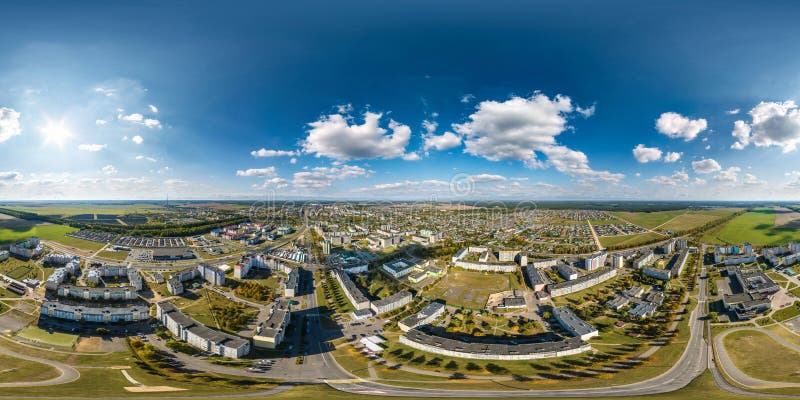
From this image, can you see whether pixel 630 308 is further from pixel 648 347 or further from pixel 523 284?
pixel 523 284

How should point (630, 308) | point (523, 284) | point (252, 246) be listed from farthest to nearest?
point (252, 246) → point (523, 284) → point (630, 308)

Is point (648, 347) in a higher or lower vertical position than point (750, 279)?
lower

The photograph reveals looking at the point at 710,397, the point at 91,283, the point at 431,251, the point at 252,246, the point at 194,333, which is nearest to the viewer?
the point at 710,397

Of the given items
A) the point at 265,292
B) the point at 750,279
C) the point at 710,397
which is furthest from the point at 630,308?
the point at 265,292

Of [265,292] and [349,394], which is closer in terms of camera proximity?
[349,394]

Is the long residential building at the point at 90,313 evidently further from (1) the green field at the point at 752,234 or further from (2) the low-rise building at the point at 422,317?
(1) the green field at the point at 752,234

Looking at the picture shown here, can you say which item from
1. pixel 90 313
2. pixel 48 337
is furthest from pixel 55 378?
pixel 90 313
